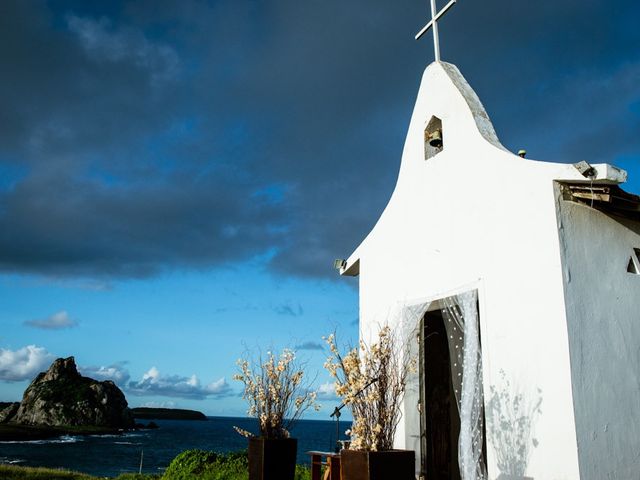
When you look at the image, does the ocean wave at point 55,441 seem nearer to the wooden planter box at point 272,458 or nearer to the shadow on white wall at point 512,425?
the wooden planter box at point 272,458

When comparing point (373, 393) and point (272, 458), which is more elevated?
point (373, 393)

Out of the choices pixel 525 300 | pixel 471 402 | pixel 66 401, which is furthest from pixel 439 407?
pixel 66 401

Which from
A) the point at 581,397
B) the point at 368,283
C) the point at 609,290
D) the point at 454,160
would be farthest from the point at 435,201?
the point at 581,397

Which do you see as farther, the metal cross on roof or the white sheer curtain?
the metal cross on roof

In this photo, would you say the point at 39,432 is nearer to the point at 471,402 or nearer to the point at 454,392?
the point at 454,392

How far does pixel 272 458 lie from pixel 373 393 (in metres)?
1.57

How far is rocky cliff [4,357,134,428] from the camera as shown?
72.3 meters

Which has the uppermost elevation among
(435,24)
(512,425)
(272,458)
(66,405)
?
(435,24)

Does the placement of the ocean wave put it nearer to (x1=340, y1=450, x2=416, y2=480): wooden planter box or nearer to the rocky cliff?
the rocky cliff

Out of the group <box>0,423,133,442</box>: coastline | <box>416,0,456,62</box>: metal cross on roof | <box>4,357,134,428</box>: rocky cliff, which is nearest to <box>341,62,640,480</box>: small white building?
<box>416,0,456,62</box>: metal cross on roof

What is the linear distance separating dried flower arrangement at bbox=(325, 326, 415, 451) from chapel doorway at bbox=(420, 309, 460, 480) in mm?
3493

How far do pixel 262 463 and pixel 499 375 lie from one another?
9.09ft

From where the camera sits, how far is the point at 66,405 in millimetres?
73750

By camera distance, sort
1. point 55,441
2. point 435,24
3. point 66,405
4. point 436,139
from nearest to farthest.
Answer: point 436,139 < point 435,24 < point 55,441 < point 66,405
